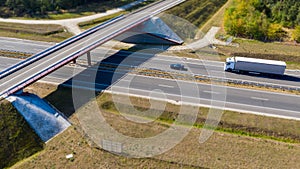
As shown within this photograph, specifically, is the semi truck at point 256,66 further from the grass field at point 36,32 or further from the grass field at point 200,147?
the grass field at point 36,32

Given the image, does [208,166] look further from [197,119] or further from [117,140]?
[117,140]

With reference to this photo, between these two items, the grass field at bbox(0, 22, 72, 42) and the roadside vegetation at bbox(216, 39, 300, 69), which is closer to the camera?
the roadside vegetation at bbox(216, 39, 300, 69)

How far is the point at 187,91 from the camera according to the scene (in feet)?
158

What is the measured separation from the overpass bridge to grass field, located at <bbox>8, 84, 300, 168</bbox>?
30.5 feet

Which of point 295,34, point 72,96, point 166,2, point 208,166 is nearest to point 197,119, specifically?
point 208,166

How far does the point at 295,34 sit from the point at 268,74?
75.6ft

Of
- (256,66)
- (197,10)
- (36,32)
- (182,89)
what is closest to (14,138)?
(182,89)

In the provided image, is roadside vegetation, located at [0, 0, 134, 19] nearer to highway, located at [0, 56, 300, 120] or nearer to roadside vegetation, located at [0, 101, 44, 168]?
highway, located at [0, 56, 300, 120]

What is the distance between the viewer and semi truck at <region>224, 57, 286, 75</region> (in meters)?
52.4

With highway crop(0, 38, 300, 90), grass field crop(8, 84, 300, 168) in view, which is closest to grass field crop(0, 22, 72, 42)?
highway crop(0, 38, 300, 90)

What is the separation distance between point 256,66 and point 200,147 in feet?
83.3

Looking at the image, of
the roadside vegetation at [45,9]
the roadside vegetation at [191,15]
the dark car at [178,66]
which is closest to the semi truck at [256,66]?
the dark car at [178,66]

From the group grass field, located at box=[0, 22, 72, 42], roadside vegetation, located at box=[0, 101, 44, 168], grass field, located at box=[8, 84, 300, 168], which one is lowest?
grass field, located at box=[8, 84, 300, 168]

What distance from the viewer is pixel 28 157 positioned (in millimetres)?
34281
